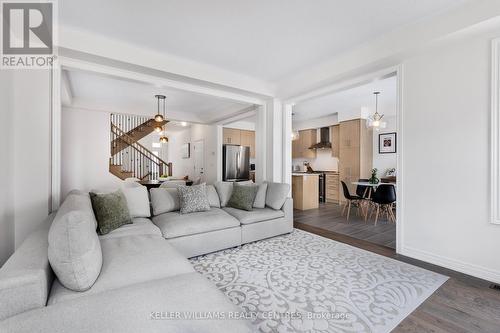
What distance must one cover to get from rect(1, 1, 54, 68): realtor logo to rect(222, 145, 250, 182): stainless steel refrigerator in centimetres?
482

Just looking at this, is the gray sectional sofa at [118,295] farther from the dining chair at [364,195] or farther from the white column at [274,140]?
the dining chair at [364,195]

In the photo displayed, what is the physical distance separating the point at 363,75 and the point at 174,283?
350 centimetres

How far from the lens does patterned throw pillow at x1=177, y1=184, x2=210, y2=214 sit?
A: 3.33 meters

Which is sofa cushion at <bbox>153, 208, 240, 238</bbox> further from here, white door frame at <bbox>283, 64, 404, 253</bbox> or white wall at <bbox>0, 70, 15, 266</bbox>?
white door frame at <bbox>283, 64, 404, 253</bbox>

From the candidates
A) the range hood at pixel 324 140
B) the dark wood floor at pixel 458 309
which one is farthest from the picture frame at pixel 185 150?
the dark wood floor at pixel 458 309

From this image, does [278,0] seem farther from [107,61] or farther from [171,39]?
[107,61]

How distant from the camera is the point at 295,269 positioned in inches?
101

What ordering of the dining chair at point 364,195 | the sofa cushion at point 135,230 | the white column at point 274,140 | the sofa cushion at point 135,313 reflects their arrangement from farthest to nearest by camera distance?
the dining chair at point 364,195
the white column at point 274,140
the sofa cushion at point 135,230
the sofa cushion at point 135,313

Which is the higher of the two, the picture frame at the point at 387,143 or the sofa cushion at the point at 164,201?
the picture frame at the point at 387,143

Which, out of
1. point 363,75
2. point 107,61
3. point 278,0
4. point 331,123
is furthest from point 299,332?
point 331,123

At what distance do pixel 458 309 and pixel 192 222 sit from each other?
2669 millimetres

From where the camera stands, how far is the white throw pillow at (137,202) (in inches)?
121

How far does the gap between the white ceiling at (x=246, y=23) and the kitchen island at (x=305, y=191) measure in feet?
10.3

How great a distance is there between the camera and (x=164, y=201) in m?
3.37
